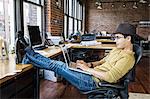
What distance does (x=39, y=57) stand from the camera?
216cm

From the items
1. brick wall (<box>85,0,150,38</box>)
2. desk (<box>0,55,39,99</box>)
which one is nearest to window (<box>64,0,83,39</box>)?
brick wall (<box>85,0,150,38</box>)

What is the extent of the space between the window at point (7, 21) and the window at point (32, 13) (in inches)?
12.5

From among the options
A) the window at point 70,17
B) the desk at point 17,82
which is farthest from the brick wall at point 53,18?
the desk at point 17,82

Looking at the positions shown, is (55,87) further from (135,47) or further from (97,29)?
(97,29)

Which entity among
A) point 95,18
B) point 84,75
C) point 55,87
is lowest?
point 55,87

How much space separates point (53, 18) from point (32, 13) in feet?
3.07

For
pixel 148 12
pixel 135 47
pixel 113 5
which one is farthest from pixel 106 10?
pixel 135 47

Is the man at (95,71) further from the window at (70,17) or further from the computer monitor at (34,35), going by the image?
the window at (70,17)

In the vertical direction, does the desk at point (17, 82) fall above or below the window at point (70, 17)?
below

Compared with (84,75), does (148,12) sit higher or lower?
higher

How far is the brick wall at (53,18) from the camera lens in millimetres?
5277

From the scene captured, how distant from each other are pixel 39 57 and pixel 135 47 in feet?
3.40

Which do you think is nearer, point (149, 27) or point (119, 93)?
point (119, 93)

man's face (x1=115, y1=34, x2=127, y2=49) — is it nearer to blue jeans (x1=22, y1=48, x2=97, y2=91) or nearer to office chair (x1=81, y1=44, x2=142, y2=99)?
office chair (x1=81, y1=44, x2=142, y2=99)
